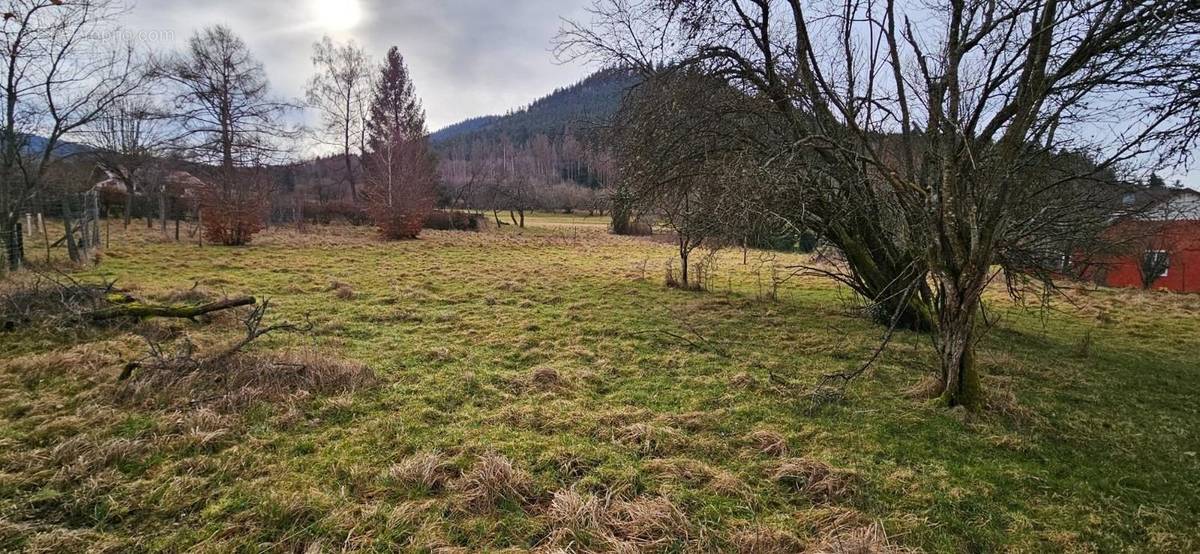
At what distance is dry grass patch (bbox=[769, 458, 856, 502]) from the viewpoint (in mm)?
3066

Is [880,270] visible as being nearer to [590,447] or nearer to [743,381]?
[743,381]

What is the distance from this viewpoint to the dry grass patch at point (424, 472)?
307 centimetres

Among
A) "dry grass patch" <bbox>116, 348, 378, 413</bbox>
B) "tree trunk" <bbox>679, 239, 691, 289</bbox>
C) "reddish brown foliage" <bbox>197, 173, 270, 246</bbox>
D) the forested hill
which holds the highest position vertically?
the forested hill

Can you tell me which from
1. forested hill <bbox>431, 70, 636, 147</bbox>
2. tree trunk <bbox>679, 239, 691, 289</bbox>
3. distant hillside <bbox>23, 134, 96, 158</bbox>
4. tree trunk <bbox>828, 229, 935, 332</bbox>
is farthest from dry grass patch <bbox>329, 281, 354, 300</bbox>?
forested hill <bbox>431, 70, 636, 147</bbox>

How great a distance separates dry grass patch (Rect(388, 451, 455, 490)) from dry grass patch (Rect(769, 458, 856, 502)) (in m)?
1.96

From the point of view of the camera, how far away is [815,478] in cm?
321

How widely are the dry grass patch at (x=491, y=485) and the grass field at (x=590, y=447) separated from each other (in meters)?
0.01

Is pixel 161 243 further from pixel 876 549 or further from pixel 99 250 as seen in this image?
pixel 876 549

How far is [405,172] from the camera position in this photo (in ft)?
78.0

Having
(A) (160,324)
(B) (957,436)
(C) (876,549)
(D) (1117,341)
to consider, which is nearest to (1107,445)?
(B) (957,436)

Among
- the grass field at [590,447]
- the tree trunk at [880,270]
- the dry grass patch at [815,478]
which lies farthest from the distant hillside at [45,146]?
the tree trunk at [880,270]

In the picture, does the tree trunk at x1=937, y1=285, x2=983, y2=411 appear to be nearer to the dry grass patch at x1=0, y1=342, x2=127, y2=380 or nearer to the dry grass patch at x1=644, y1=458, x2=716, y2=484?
the dry grass patch at x1=644, y1=458, x2=716, y2=484

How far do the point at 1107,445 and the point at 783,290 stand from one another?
8.38m

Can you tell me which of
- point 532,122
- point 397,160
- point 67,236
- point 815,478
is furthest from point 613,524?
point 532,122
